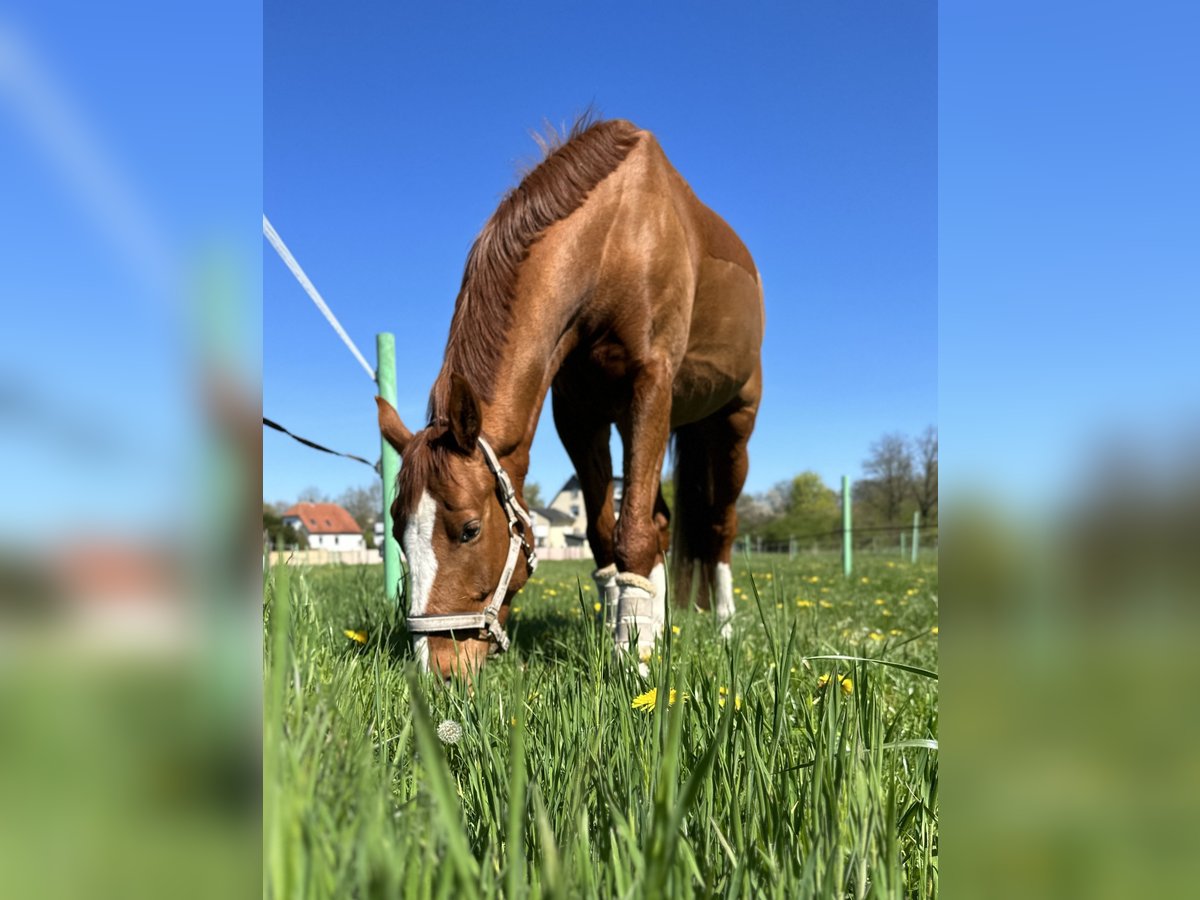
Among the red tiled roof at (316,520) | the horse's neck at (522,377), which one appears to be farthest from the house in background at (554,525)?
the horse's neck at (522,377)

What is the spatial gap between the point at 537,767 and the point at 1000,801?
3.22 ft

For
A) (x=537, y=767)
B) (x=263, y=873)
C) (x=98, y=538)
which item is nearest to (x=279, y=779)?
(x=263, y=873)

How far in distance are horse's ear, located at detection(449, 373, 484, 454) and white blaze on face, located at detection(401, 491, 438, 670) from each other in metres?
0.23

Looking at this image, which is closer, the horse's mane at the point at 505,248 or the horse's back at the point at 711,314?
the horse's mane at the point at 505,248

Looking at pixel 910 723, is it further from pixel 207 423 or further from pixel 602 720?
pixel 207 423

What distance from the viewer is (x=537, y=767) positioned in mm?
1187

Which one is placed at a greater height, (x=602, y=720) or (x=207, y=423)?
(x=207, y=423)

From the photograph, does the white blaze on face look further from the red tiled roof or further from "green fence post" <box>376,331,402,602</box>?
"green fence post" <box>376,331,402,602</box>

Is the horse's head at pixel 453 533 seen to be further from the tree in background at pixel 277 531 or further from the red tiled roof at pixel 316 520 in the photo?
the tree in background at pixel 277 531

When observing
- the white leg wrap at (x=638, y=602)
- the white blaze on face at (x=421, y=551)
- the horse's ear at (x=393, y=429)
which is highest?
the horse's ear at (x=393, y=429)

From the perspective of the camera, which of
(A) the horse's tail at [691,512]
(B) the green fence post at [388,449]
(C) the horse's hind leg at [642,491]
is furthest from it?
(A) the horse's tail at [691,512]

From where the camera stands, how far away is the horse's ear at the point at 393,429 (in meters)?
3.16

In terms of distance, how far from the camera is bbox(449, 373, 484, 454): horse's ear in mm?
2561

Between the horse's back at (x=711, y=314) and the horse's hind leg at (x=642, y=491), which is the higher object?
the horse's back at (x=711, y=314)
